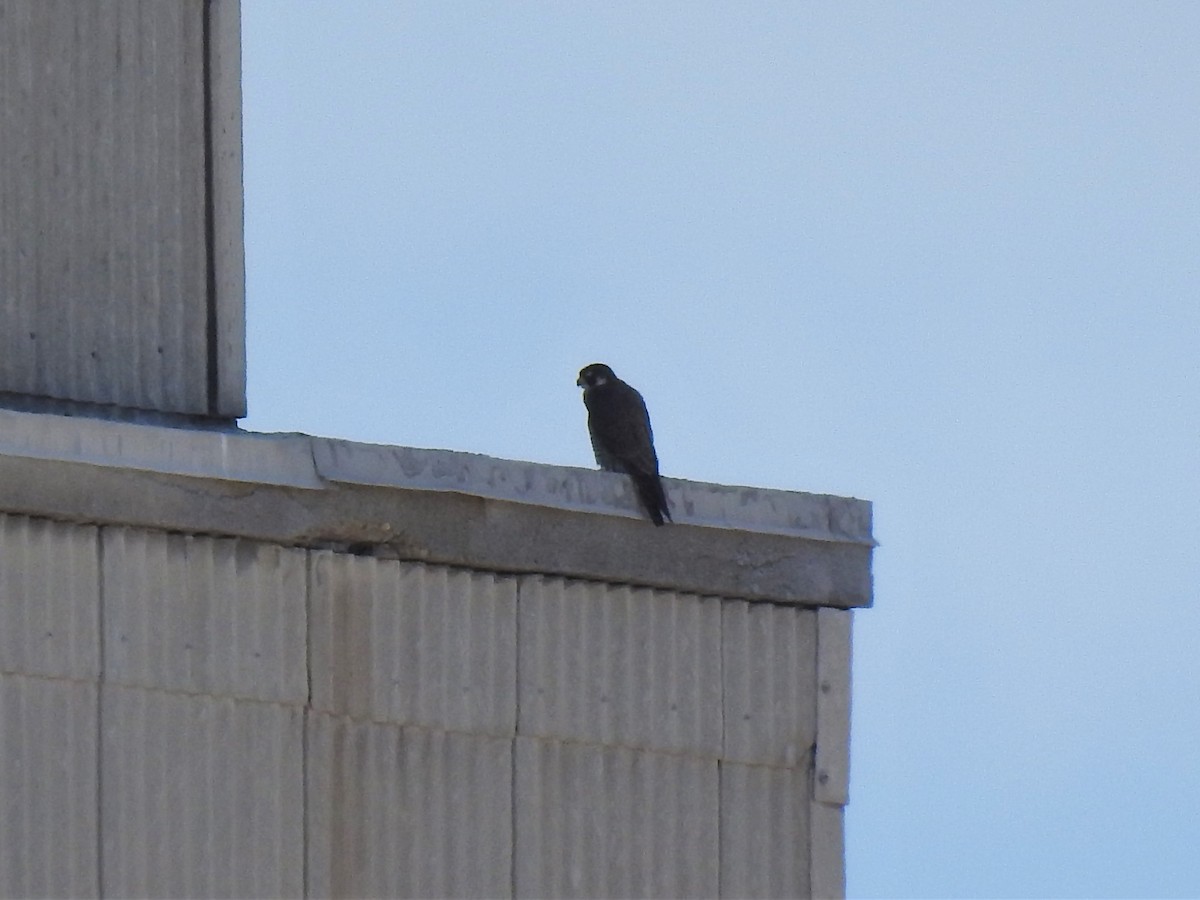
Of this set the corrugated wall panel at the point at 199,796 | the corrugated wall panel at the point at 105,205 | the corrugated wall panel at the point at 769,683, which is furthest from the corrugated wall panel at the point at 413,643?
the corrugated wall panel at the point at 105,205

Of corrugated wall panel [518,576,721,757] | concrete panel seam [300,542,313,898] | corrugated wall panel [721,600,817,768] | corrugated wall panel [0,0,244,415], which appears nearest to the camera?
concrete panel seam [300,542,313,898]

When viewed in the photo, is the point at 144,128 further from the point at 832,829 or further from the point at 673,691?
the point at 832,829

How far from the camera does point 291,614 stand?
8398mm

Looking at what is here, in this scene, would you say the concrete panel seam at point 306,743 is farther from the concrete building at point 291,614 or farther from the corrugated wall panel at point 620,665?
the corrugated wall panel at point 620,665

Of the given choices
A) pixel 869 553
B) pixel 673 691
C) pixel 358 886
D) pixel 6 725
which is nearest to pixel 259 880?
pixel 358 886

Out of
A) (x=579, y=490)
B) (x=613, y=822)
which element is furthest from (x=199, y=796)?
(x=579, y=490)

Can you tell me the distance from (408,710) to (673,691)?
96 cm

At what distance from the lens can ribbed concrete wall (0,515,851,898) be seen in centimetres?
805

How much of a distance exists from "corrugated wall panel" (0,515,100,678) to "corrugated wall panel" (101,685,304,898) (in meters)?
0.17

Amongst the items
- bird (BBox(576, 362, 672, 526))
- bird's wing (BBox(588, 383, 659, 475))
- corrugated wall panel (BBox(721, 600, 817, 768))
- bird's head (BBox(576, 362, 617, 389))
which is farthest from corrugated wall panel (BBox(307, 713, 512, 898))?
bird's head (BBox(576, 362, 617, 389))

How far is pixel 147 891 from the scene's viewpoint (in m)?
8.01

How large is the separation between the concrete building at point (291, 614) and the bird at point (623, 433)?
3.5 inches

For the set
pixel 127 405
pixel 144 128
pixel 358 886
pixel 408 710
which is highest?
pixel 144 128

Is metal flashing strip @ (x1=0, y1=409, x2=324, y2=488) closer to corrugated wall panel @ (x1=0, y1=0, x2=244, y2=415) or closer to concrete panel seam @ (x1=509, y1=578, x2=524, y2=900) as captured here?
concrete panel seam @ (x1=509, y1=578, x2=524, y2=900)
